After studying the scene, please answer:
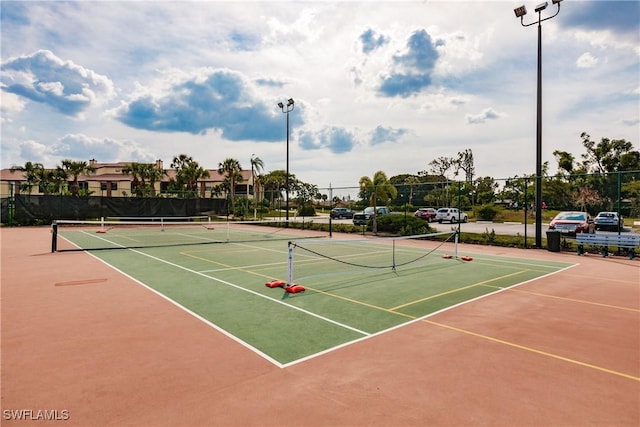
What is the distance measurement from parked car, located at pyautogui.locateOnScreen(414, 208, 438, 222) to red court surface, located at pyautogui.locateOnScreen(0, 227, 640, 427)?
2991cm

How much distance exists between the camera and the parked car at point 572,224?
65.5ft

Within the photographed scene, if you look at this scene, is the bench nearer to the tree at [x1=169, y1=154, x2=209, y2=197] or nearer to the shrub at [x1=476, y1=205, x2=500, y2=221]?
the shrub at [x1=476, y1=205, x2=500, y2=221]

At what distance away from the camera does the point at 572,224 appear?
789 inches

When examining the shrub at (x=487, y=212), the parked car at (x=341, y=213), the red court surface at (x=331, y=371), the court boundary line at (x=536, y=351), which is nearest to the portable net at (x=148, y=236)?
the parked car at (x=341, y=213)

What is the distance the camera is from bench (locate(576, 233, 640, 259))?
14805 millimetres

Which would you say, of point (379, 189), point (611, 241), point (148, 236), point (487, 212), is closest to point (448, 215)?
point (487, 212)

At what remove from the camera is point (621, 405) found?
13.4 ft

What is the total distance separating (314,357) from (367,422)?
1.59 m

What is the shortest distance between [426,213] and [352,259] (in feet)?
82.6

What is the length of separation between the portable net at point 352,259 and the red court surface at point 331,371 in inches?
146

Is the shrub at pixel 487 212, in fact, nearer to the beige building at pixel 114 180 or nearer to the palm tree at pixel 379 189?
the palm tree at pixel 379 189

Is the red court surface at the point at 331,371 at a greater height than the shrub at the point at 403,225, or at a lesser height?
lesser

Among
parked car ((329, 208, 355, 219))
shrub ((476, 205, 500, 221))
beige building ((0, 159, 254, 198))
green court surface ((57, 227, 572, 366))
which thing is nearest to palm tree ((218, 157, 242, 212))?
beige building ((0, 159, 254, 198))

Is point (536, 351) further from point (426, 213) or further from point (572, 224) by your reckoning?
point (426, 213)
